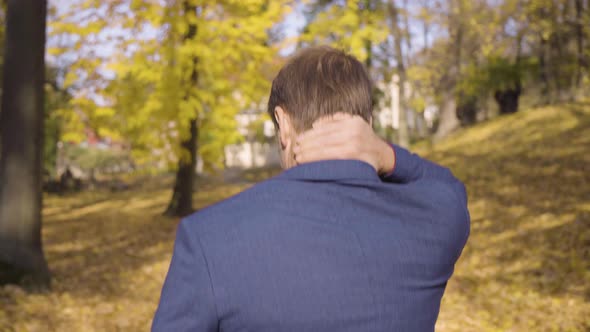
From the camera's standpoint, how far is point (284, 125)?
1.42 meters

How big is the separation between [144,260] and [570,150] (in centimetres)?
1099

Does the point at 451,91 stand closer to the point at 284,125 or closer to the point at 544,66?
the point at 544,66

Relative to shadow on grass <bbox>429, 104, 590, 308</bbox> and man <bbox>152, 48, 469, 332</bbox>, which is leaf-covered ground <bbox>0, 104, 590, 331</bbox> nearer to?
shadow on grass <bbox>429, 104, 590, 308</bbox>

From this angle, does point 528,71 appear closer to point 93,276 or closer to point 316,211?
point 93,276

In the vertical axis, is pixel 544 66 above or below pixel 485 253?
above

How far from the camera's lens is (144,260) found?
8711 millimetres

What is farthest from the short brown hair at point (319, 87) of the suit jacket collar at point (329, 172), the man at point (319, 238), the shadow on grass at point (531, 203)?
the shadow on grass at point (531, 203)

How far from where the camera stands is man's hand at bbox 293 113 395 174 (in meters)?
1.33

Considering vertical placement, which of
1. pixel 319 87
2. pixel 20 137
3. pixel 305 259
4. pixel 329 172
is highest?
pixel 319 87

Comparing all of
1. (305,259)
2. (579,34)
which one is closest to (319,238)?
(305,259)

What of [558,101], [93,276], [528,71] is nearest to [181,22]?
[93,276]

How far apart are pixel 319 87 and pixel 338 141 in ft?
0.50

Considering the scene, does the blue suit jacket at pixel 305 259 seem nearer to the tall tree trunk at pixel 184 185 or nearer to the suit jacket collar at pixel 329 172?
the suit jacket collar at pixel 329 172

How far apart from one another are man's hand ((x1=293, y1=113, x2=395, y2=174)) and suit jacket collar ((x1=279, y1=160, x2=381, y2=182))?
0.04 metres
